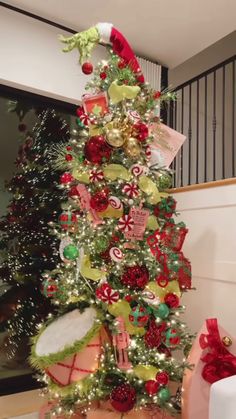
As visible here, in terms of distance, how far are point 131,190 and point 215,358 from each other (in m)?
0.92

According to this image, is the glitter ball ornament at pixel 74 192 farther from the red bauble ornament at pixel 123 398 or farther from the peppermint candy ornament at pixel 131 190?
the red bauble ornament at pixel 123 398

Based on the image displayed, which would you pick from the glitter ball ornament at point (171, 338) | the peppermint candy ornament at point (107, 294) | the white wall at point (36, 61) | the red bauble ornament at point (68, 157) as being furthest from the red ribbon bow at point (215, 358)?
the white wall at point (36, 61)

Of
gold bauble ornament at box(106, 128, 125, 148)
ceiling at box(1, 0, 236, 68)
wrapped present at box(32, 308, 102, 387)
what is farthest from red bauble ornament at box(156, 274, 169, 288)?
ceiling at box(1, 0, 236, 68)

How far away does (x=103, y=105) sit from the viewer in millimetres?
1989

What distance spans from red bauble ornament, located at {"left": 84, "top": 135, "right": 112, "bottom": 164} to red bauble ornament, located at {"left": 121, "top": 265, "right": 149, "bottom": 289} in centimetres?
60

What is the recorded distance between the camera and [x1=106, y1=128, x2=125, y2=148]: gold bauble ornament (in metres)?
1.83

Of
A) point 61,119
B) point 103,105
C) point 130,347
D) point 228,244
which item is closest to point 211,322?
point 130,347

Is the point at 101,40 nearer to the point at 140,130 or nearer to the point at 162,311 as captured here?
the point at 140,130

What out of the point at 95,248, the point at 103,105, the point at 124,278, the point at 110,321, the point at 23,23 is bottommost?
the point at 110,321

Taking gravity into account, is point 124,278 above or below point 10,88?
below

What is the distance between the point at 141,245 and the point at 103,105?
0.81m

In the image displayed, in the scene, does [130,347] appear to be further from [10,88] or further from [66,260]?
[10,88]

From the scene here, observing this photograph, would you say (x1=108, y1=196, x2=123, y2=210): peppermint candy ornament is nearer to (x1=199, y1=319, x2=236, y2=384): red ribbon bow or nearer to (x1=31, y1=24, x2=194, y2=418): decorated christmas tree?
(x1=31, y1=24, x2=194, y2=418): decorated christmas tree

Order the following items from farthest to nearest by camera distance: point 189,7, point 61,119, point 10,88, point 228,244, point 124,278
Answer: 1. point 61,119
2. point 10,88
3. point 189,7
4. point 228,244
5. point 124,278
